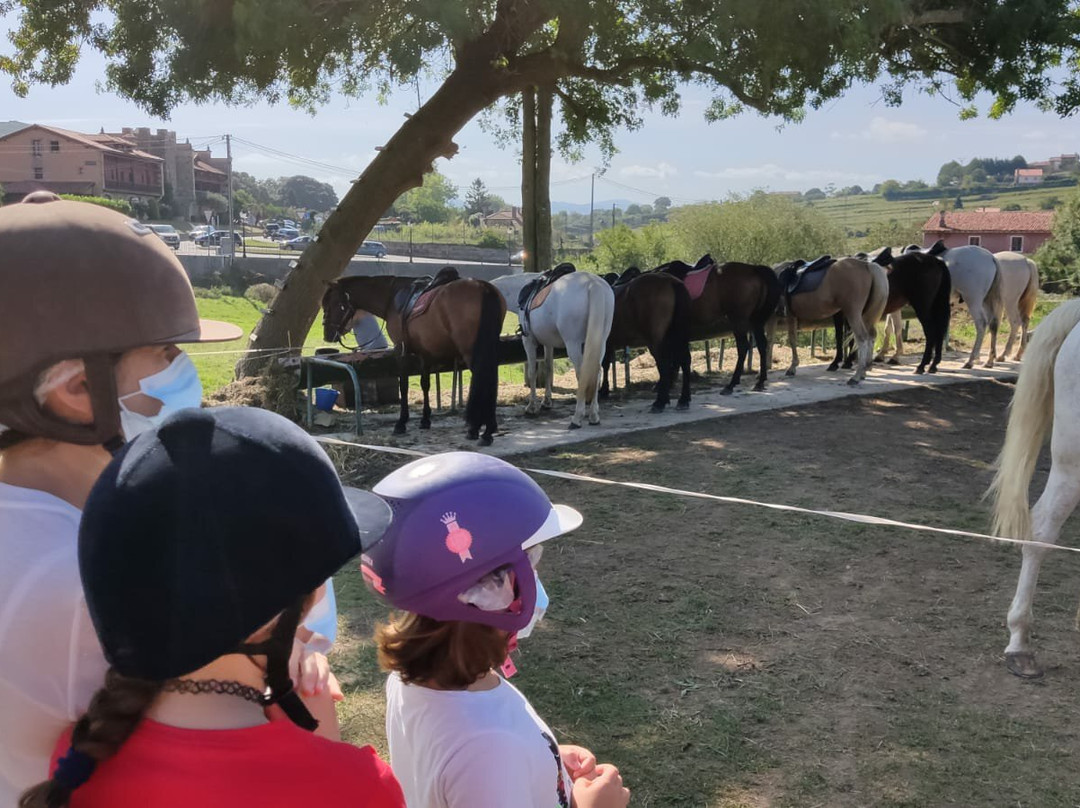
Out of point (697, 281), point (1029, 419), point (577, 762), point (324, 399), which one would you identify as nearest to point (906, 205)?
point (697, 281)

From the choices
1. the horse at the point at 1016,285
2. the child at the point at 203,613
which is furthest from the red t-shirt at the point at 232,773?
the horse at the point at 1016,285

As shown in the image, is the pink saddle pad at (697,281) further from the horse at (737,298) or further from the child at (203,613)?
the child at (203,613)

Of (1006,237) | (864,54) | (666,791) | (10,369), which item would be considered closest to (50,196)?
(10,369)

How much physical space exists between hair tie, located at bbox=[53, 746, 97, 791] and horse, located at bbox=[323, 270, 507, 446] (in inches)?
273

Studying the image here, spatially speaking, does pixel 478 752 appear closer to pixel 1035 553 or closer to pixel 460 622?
pixel 460 622

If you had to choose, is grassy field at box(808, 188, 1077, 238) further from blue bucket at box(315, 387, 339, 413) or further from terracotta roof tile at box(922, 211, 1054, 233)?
blue bucket at box(315, 387, 339, 413)

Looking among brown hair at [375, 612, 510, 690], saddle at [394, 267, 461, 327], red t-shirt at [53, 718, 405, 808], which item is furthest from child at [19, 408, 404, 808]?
saddle at [394, 267, 461, 327]

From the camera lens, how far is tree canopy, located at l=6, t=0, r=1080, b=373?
802cm

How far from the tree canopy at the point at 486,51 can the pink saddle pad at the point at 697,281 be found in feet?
6.54

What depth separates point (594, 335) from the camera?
8.60 metres

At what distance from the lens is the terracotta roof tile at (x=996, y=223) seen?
68250 mm

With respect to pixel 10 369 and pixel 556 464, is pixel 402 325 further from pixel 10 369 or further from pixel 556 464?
pixel 10 369

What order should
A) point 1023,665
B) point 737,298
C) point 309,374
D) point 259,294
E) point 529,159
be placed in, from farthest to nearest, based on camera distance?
point 259,294, point 529,159, point 737,298, point 309,374, point 1023,665

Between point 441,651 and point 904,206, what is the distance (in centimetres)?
15431
